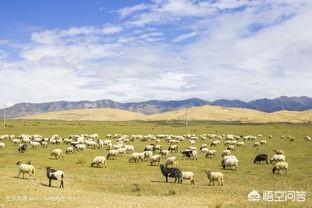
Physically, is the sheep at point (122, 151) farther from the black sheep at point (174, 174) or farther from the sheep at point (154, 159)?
the black sheep at point (174, 174)

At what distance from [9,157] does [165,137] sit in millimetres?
33327

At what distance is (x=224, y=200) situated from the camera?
22031mm

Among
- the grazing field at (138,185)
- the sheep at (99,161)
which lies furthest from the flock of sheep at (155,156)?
the grazing field at (138,185)

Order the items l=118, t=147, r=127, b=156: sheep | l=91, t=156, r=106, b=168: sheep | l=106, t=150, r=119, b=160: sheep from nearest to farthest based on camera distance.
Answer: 1. l=91, t=156, r=106, b=168: sheep
2. l=106, t=150, r=119, b=160: sheep
3. l=118, t=147, r=127, b=156: sheep

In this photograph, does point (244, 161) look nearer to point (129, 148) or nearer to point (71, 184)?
point (129, 148)

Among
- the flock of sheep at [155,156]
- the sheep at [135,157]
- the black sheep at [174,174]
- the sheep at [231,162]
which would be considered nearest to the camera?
the flock of sheep at [155,156]

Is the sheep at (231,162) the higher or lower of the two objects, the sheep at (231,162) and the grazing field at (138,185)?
the higher

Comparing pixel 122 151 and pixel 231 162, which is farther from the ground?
pixel 122 151

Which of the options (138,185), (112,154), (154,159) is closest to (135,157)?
(154,159)

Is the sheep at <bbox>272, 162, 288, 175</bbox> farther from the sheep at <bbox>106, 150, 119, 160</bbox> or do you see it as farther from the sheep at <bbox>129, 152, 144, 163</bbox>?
the sheep at <bbox>106, 150, 119, 160</bbox>

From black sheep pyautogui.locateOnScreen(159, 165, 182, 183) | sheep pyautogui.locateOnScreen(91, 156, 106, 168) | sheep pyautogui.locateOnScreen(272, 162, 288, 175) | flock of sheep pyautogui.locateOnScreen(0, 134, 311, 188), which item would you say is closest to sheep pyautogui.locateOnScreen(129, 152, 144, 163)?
flock of sheep pyautogui.locateOnScreen(0, 134, 311, 188)

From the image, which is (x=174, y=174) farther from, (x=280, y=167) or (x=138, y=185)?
(x=280, y=167)

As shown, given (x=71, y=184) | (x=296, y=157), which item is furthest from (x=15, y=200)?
(x=296, y=157)

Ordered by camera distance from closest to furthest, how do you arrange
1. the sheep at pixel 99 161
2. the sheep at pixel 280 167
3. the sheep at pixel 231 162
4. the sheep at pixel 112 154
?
the sheep at pixel 280 167
the sheep at pixel 231 162
the sheep at pixel 99 161
the sheep at pixel 112 154
